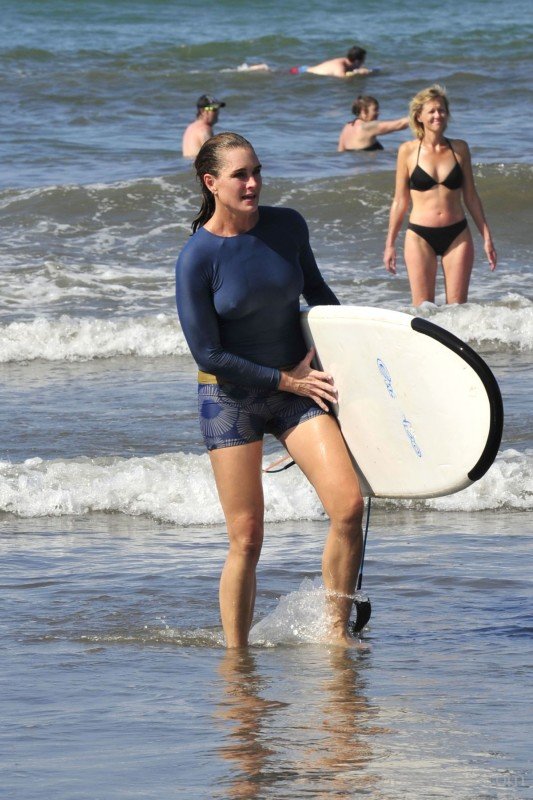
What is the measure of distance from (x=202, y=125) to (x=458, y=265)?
795cm

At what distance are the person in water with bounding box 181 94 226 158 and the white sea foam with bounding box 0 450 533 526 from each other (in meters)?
9.84

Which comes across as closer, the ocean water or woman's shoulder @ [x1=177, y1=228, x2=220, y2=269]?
the ocean water

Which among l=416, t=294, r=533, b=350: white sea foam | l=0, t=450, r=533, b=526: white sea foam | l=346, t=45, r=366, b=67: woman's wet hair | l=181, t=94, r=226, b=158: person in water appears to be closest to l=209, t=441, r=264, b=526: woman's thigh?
l=0, t=450, r=533, b=526: white sea foam

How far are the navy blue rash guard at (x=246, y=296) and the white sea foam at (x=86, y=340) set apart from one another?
604cm

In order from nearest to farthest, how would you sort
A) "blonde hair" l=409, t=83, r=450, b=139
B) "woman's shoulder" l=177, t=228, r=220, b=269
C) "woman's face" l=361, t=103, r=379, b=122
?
"woman's shoulder" l=177, t=228, r=220, b=269, "blonde hair" l=409, t=83, r=450, b=139, "woman's face" l=361, t=103, r=379, b=122

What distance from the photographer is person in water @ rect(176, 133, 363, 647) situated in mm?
4188

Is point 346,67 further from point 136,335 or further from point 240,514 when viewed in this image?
point 240,514

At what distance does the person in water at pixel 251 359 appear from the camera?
419cm

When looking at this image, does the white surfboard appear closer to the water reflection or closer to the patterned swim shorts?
the patterned swim shorts

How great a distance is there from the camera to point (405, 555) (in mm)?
5742

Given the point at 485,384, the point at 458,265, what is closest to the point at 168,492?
the point at 485,384

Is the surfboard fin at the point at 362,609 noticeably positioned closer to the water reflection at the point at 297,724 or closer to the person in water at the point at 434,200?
the water reflection at the point at 297,724

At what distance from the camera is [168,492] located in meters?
6.70

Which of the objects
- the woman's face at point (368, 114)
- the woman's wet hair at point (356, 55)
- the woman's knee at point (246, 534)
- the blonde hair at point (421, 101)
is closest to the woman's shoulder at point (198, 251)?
the woman's knee at point (246, 534)
